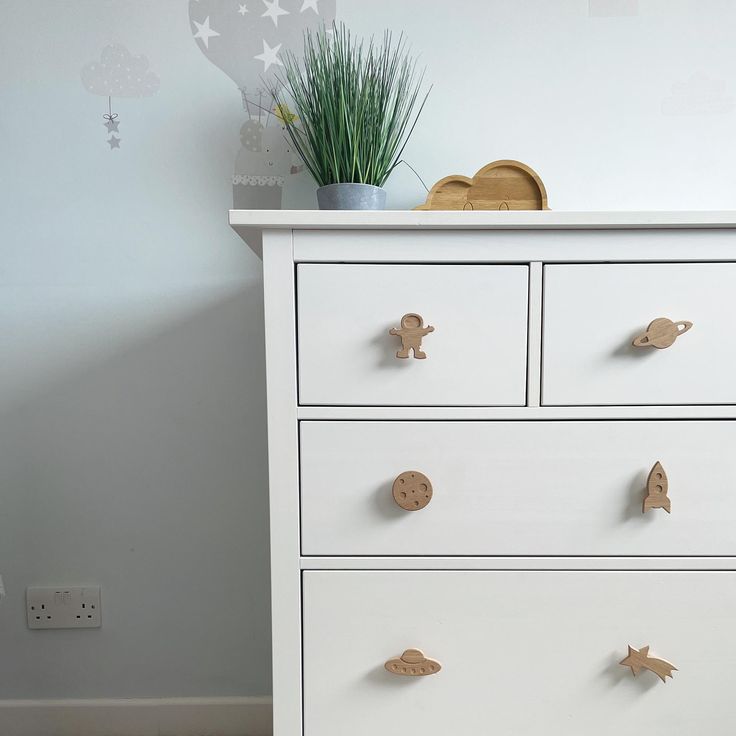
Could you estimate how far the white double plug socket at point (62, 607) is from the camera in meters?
1.20

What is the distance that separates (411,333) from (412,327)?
1 cm

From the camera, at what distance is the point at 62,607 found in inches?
47.2

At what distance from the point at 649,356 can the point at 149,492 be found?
0.97 meters

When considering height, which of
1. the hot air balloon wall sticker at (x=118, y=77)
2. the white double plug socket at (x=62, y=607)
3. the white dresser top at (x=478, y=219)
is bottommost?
the white double plug socket at (x=62, y=607)

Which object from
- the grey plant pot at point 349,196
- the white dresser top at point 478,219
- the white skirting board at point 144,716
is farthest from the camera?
the white skirting board at point 144,716

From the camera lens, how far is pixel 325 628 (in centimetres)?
75

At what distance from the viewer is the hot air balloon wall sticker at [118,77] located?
1.12m

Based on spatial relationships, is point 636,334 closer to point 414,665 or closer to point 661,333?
point 661,333

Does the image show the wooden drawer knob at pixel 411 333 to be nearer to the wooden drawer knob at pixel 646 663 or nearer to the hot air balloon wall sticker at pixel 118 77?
the wooden drawer knob at pixel 646 663

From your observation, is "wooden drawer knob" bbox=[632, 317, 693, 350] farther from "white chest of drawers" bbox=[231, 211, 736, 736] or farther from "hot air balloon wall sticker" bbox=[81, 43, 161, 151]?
"hot air balloon wall sticker" bbox=[81, 43, 161, 151]

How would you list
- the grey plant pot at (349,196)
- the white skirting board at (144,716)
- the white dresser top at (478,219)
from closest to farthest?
1. the white dresser top at (478,219)
2. the grey plant pot at (349,196)
3. the white skirting board at (144,716)

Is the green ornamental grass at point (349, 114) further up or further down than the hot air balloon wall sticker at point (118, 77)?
further down

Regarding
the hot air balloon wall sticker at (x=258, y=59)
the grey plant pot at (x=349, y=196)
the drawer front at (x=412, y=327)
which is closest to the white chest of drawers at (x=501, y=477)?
the drawer front at (x=412, y=327)

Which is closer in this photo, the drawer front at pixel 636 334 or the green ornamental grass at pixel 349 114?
the drawer front at pixel 636 334
